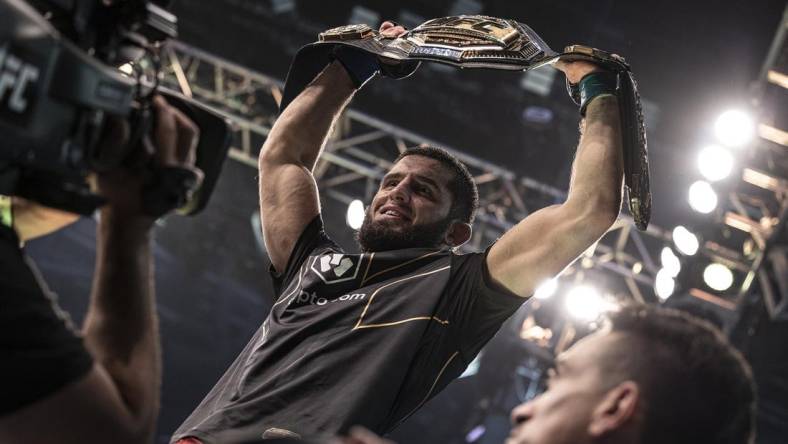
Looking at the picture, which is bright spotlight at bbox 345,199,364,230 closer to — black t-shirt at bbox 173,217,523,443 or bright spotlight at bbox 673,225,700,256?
bright spotlight at bbox 673,225,700,256

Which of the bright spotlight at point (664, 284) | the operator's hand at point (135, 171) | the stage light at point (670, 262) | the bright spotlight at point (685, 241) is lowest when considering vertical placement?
the bright spotlight at point (664, 284)

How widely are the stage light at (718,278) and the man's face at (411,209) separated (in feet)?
17.0

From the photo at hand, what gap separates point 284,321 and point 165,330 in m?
9.63

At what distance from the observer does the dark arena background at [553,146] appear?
7.23m

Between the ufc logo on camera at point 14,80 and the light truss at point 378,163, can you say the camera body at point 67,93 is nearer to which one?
the ufc logo on camera at point 14,80

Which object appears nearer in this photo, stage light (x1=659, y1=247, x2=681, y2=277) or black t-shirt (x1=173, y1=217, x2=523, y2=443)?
black t-shirt (x1=173, y1=217, x2=523, y2=443)

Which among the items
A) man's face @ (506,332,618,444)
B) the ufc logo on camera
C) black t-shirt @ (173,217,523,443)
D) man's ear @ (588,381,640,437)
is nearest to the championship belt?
black t-shirt @ (173,217,523,443)

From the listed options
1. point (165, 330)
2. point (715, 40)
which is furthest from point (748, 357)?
point (165, 330)

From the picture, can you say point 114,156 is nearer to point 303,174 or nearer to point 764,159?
point 303,174

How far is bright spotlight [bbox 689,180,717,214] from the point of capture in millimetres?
7223

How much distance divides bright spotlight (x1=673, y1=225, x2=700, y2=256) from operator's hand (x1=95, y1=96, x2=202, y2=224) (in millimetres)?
6664

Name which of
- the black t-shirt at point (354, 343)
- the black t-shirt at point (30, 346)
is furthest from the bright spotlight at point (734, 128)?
the black t-shirt at point (30, 346)

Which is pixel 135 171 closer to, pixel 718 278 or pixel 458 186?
pixel 458 186

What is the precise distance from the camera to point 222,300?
1140 cm
